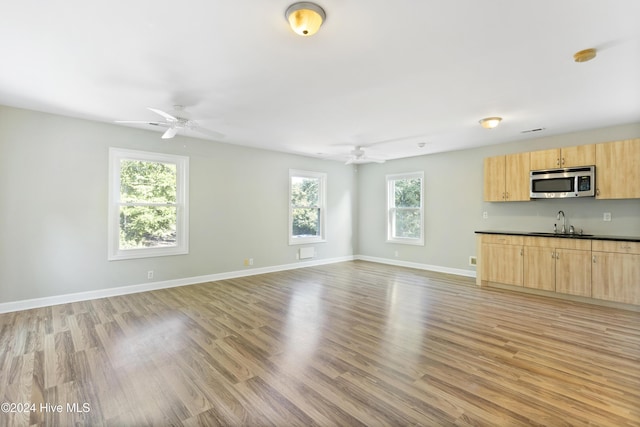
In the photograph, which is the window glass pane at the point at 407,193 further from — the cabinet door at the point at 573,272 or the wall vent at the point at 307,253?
the cabinet door at the point at 573,272

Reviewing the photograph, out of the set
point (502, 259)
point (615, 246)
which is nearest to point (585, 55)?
point (615, 246)

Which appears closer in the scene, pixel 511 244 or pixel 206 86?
pixel 206 86

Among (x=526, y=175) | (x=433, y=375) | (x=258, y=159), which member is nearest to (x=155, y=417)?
(x=433, y=375)

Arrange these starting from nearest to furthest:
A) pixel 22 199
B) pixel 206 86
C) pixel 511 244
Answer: pixel 206 86 < pixel 22 199 < pixel 511 244

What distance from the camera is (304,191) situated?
7223 mm

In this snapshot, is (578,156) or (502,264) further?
(502,264)

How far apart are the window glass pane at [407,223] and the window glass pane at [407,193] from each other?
15cm

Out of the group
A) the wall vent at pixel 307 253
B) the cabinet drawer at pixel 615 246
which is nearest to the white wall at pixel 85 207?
the wall vent at pixel 307 253

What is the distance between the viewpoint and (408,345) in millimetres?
2885

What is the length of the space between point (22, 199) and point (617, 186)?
8185mm

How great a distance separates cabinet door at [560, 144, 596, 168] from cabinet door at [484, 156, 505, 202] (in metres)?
0.86

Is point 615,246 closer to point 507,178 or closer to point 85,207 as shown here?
point 507,178

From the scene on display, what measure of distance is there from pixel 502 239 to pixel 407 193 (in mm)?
2544

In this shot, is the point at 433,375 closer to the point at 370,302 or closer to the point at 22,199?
the point at 370,302
